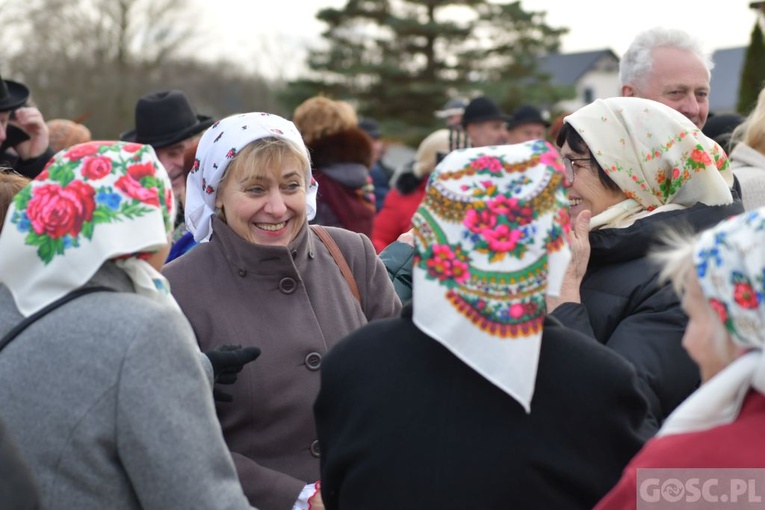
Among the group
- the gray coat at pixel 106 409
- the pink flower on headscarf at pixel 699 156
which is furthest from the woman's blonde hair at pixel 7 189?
the pink flower on headscarf at pixel 699 156

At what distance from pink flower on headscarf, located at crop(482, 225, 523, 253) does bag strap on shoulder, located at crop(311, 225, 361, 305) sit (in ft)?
4.04

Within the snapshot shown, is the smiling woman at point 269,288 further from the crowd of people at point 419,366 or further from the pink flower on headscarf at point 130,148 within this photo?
the pink flower on headscarf at point 130,148

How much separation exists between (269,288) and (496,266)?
1.22m

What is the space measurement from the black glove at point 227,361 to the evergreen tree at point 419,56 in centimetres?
2497

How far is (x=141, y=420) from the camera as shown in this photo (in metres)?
2.08

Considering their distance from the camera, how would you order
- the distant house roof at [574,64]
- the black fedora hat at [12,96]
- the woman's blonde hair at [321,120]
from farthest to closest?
1. the distant house roof at [574,64]
2. the woman's blonde hair at [321,120]
3. the black fedora hat at [12,96]

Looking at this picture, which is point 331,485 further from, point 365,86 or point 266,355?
point 365,86

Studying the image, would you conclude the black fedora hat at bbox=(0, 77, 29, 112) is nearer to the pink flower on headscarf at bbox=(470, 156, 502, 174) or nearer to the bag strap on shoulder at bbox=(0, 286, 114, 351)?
the bag strap on shoulder at bbox=(0, 286, 114, 351)

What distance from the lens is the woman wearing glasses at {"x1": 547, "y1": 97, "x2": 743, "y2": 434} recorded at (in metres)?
2.93

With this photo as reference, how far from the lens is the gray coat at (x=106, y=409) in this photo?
208cm

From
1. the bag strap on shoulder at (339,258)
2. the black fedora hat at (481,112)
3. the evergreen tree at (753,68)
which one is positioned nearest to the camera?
the bag strap on shoulder at (339,258)

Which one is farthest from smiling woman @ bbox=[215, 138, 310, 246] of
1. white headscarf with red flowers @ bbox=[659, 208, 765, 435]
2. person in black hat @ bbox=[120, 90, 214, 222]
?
person in black hat @ bbox=[120, 90, 214, 222]

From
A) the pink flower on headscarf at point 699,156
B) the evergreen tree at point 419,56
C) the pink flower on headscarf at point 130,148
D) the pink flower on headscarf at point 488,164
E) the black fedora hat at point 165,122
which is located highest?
the pink flower on headscarf at point 130,148

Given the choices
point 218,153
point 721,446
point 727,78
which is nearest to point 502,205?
point 721,446
